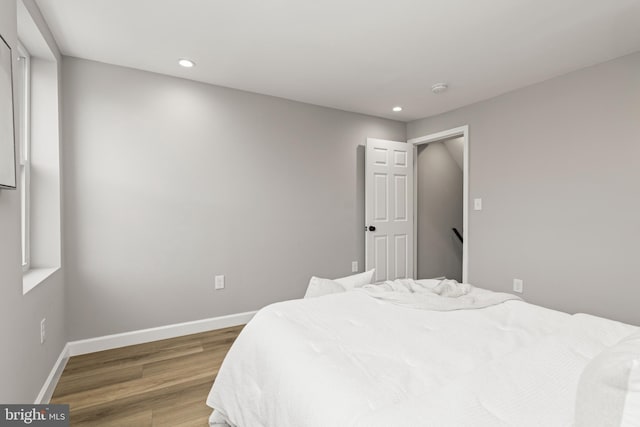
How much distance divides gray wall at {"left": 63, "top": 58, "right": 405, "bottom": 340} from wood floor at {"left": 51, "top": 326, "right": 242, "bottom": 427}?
0.98 ft

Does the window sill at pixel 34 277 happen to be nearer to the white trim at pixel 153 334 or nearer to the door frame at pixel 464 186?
the white trim at pixel 153 334

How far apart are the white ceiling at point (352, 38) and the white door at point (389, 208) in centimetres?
104

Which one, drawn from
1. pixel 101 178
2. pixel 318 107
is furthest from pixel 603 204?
pixel 101 178

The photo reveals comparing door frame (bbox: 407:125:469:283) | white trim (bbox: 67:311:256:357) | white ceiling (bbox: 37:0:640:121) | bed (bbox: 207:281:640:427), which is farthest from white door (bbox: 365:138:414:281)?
bed (bbox: 207:281:640:427)

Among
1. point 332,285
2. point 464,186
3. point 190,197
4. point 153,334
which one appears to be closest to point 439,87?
point 464,186

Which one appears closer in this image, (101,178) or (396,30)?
(396,30)

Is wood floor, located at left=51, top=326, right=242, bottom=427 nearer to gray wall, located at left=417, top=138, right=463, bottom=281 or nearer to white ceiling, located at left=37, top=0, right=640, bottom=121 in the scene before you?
white ceiling, located at left=37, top=0, right=640, bottom=121

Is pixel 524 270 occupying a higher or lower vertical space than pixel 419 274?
higher

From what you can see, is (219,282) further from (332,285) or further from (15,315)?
(15,315)

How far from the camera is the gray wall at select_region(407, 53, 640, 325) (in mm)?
2469

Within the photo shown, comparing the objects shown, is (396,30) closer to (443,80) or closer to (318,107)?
(443,80)

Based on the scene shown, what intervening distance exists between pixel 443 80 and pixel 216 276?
2.91 metres

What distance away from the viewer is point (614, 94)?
99.0 inches

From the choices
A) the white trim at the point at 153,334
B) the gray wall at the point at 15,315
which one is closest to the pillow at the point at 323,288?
the white trim at the point at 153,334
